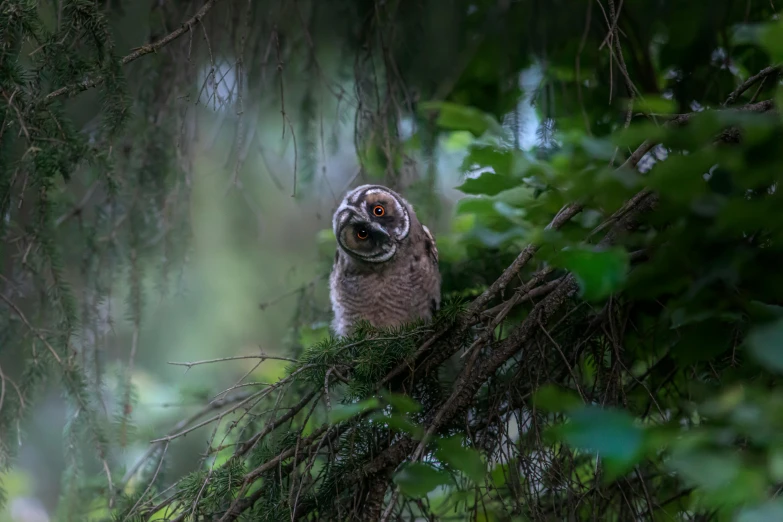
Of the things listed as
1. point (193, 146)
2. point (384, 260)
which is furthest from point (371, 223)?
point (193, 146)

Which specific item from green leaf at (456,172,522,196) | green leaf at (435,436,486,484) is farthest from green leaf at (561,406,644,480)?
green leaf at (456,172,522,196)

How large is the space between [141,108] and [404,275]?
3.99 feet

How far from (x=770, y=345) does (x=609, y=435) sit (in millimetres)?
207

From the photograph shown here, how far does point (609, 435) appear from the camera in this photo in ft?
2.54

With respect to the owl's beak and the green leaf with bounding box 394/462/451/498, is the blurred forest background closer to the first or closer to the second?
the green leaf with bounding box 394/462/451/498

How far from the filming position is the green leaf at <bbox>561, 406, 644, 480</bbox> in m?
0.75

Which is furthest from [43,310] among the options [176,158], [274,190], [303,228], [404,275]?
[303,228]

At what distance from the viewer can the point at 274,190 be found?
5535 mm

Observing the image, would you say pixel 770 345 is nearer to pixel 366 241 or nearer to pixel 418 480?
pixel 418 480

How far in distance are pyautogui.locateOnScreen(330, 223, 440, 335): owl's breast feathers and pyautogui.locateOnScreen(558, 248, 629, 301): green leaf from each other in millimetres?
1928

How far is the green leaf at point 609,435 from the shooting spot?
75cm

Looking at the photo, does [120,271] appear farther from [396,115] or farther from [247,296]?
[247,296]

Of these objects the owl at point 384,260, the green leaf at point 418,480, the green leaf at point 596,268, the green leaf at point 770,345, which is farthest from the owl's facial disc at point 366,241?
the green leaf at point 770,345

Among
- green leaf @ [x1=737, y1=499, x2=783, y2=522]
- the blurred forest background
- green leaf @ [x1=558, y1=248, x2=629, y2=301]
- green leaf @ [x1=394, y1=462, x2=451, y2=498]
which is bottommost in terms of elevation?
green leaf @ [x1=737, y1=499, x2=783, y2=522]
